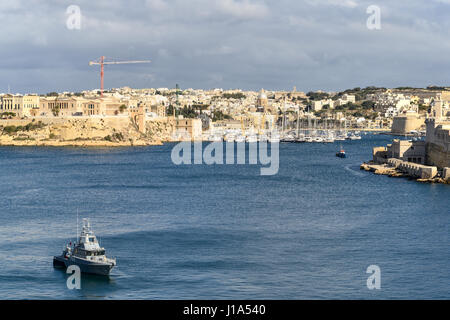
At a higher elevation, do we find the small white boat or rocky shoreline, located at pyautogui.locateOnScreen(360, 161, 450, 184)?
the small white boat

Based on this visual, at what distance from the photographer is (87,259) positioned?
12.3 m

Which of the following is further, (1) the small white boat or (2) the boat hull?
(1) the small white boat

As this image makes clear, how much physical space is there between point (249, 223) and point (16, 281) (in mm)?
7101

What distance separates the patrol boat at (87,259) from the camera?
12078 millimetres

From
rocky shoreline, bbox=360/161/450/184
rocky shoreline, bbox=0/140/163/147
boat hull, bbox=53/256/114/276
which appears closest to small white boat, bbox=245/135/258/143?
rocky shoreline, bbox=0/140/163/147

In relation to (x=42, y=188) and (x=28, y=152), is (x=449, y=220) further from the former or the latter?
(x=28, y=152)

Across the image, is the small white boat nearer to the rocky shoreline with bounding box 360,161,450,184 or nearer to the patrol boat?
the rocky shoreline with bounding box 360,161,450,184

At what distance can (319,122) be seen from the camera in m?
103

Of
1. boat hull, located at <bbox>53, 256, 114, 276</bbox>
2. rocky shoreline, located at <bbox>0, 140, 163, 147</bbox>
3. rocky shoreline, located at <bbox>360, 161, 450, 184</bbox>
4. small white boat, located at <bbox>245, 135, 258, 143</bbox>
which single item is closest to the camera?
boat hull, located at <bbox>53, 256, 114, 276</bbox>

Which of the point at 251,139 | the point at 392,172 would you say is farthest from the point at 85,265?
the point at 251,139

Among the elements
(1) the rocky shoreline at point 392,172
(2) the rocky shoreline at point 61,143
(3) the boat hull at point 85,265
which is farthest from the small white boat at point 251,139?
(3) the boat hull at point 85,265

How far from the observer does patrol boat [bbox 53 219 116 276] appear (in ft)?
39.6

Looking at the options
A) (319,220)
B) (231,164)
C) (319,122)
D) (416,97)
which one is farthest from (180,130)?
(416,97)

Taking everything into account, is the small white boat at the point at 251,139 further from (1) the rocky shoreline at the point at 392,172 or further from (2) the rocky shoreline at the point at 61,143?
(1) the rocky shoreline at the point at 392,172
